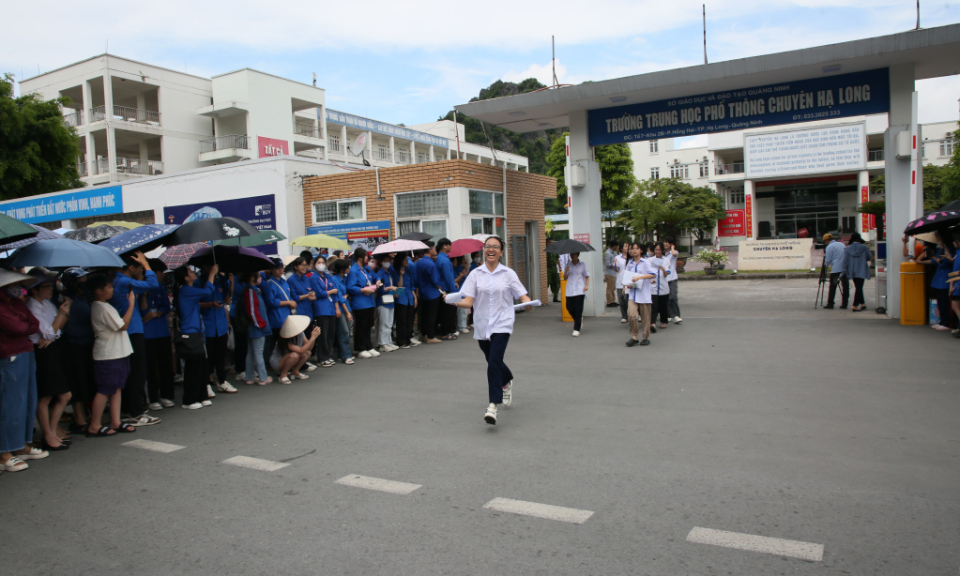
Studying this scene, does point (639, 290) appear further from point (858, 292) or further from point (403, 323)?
point (858, 292)

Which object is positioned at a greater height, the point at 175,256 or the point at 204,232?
the point at 204,232

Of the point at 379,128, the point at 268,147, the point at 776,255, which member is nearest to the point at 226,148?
the point at 268,147

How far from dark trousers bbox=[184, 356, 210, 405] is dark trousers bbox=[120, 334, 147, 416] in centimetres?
61

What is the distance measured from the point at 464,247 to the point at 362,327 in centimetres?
304

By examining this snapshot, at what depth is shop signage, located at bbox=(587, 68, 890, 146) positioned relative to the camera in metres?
12.4

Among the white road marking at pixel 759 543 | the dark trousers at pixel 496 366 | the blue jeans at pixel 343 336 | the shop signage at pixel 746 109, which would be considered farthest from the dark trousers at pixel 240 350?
the shop signage at pixel 746 109

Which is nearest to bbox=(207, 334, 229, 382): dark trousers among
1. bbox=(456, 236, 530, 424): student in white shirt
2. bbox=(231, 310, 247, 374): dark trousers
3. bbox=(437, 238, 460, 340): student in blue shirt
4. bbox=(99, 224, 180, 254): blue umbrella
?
bbox=(231, 310, 247, 374): dark trousers

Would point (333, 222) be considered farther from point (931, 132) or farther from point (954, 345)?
point (931, 132)

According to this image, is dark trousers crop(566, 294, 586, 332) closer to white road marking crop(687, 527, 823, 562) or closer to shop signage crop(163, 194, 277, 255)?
white road marking crop(687, 527, 823, 562)

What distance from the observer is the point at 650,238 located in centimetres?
4125

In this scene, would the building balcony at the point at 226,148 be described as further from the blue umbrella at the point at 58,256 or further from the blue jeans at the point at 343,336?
the blue umbrella at the point at 58,256

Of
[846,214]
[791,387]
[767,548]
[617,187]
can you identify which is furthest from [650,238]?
[767,548]

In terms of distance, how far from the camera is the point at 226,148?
42969 mm

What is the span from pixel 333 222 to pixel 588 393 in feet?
35.1
